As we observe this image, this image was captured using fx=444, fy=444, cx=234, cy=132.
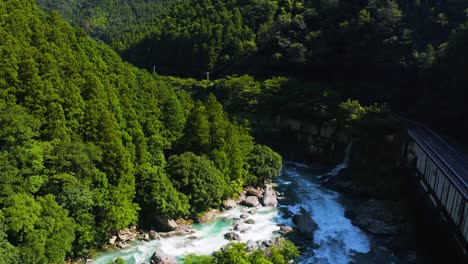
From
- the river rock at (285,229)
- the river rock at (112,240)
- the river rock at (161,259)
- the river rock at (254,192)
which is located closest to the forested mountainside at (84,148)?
the river rock at (112,240)

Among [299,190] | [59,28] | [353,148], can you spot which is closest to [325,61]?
[353,148]

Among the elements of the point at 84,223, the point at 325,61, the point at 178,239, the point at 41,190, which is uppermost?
the point at 325,61

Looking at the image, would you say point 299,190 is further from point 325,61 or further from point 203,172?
point 325,61

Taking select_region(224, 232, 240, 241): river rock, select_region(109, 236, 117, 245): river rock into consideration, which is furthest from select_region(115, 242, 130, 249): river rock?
select_region(224, 232, 240, 241): river rock

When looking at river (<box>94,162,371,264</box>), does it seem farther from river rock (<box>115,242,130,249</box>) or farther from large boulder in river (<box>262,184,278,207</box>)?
large boulder in river (<box>262,184,278,207</box>)

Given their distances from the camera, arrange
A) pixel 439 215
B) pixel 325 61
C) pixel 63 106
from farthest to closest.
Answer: pixel 325 61
pixel 439 215
pixel 63 106

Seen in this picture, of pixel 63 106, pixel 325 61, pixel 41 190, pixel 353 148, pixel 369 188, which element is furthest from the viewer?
pixel 325 61

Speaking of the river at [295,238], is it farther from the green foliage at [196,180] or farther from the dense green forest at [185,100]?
the dense green forest at [185,100]

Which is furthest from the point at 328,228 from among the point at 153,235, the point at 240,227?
the point at 153,235
